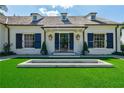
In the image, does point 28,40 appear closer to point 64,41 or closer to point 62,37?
point 62,37

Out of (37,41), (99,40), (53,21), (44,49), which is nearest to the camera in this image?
(44,49)

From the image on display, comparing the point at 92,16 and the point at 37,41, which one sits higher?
the point at 92,16

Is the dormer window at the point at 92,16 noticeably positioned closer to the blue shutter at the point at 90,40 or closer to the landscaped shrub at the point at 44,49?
the blue shutter at the point at 90,40

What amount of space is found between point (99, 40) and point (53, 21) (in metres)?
5.49

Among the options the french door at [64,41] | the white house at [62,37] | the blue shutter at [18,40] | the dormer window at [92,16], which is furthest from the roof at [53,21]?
the blue shutter at [18,40]

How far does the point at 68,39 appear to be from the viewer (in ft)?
84.5

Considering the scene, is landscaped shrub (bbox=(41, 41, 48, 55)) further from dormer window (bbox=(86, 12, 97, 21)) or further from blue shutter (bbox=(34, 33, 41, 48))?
dormer window (bbox=(86, 12, 97, 21))

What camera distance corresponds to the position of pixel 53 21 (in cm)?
2717

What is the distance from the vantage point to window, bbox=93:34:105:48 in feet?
85.2

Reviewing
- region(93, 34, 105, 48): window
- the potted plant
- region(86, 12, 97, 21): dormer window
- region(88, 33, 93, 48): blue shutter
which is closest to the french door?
the potted plant

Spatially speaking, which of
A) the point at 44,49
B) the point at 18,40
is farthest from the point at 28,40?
the point at 44,49

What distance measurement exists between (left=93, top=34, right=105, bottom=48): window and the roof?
4.58ft
